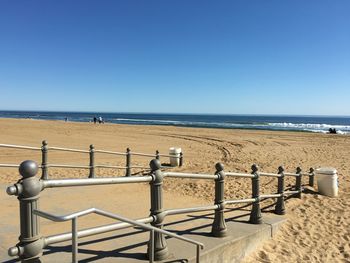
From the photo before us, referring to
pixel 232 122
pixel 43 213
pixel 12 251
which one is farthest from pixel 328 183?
pixel 232 122

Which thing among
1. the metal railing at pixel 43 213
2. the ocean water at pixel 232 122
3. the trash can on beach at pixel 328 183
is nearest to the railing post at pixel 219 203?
the metal railing at pixel 43 213

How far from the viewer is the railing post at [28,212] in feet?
7.75

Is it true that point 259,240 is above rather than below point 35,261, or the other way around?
below

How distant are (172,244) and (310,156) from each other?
1628cm

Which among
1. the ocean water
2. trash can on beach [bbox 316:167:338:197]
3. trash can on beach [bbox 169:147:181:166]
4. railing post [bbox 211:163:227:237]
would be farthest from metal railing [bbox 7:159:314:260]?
the ocean water

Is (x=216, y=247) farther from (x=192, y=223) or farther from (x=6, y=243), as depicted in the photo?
(x=6, y=243)

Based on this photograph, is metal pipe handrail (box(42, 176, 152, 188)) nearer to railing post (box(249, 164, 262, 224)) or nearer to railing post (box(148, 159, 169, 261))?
railing post (box(148, 159, 169, 261))

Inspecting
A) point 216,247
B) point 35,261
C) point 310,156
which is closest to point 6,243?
point 35,261

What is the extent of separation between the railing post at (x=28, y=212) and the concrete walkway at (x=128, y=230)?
4.05 feet

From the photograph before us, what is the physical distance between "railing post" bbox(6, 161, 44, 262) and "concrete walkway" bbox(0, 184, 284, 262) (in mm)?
1234

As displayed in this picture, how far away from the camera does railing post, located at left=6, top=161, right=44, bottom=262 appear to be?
2.36 meters

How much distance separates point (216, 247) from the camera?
425 cm

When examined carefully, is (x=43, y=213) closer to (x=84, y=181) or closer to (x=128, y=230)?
(x=84, y=181)

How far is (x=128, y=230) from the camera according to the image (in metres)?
4.67
